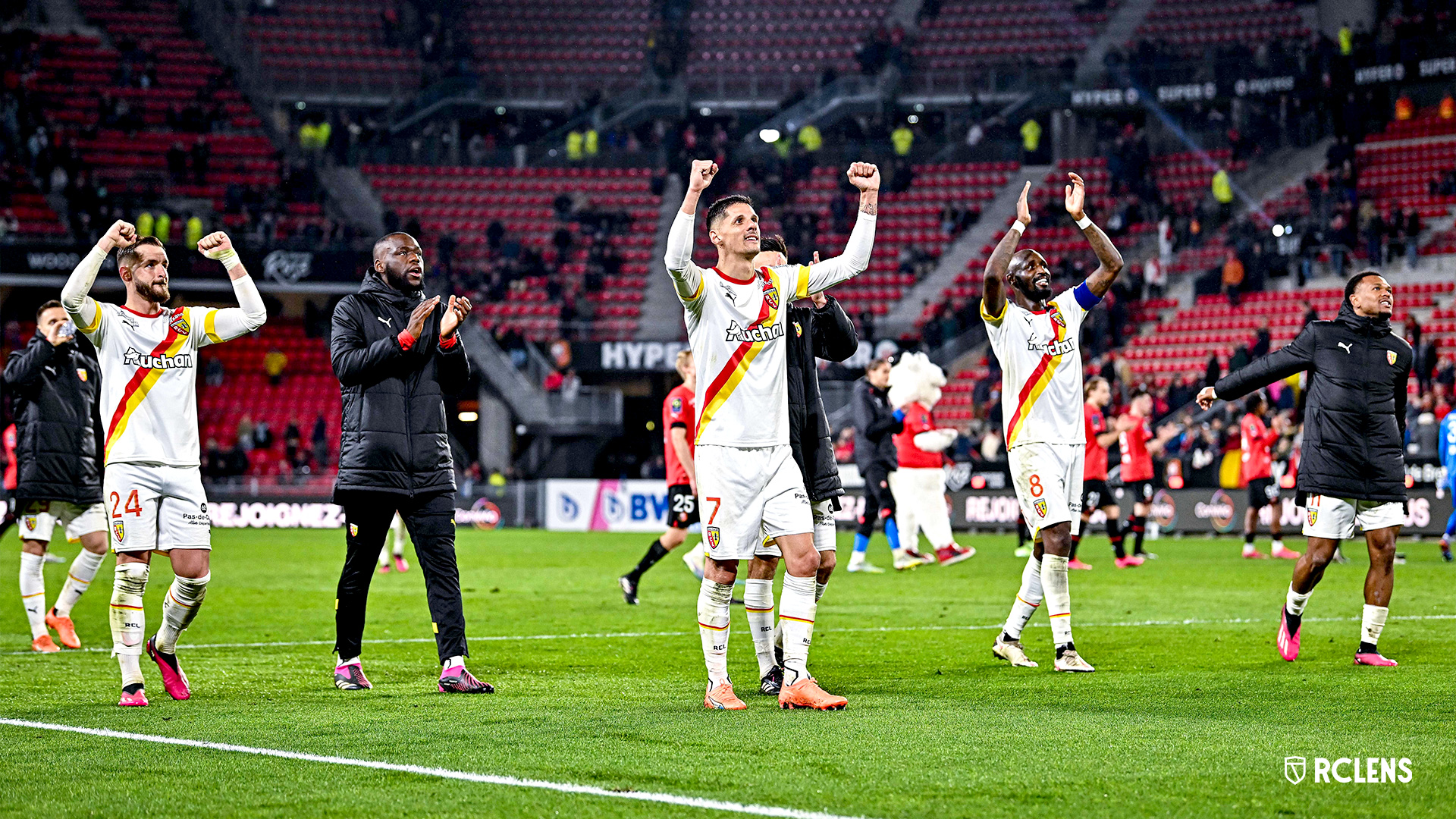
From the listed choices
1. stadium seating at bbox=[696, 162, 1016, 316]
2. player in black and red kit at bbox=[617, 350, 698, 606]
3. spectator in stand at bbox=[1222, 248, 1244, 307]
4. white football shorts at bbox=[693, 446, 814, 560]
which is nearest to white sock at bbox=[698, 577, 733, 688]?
white football shorts at bbox=[693, 446, 814, 560]

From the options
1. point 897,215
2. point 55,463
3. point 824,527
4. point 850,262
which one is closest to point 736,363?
point 850,262

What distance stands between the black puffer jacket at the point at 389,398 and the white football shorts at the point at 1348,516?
533 cm

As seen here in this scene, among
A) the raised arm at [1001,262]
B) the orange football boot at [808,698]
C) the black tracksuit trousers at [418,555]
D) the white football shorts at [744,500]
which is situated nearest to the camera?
the orange football boot at [808,698]

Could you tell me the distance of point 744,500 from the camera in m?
8.23

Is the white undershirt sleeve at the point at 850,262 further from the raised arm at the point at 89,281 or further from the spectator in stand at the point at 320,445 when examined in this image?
the spectator in stand at the point at 320,445

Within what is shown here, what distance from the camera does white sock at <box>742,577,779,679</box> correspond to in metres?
8.89

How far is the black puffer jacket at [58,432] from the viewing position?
38.1 feet

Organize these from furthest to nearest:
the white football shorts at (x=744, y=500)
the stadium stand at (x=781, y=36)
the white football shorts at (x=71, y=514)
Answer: the stadium stand at (x=781, y=36), the white football shorts at (x=71, y=514), the white football shorts at (x=744, y=500)

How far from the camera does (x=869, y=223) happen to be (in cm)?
838

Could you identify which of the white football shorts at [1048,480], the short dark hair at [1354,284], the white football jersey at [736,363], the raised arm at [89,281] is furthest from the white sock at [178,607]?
the short dark hair at [1354,284]

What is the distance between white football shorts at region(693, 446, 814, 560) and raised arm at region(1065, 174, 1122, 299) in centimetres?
267

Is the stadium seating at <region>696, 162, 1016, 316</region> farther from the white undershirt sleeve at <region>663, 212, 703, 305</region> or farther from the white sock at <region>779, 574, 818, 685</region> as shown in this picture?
the white undershirt sleeve at <region>663, 212, 703, 305</region>

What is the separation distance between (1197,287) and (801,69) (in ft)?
53.4

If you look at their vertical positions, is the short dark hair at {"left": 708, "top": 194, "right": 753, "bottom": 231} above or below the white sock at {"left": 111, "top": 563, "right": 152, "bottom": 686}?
above
